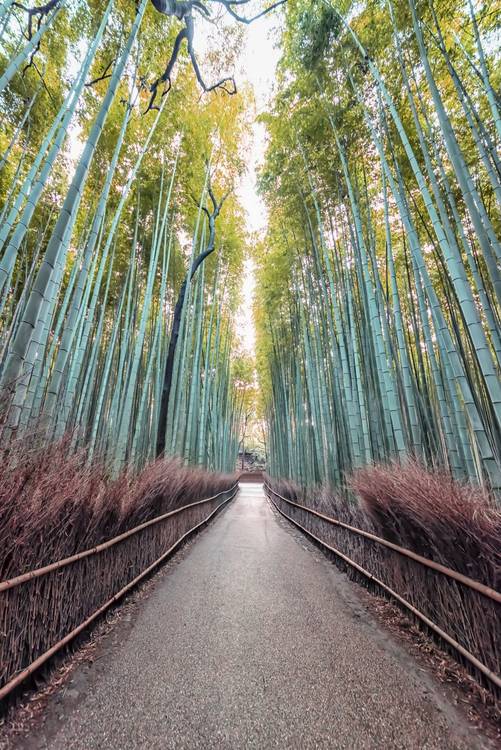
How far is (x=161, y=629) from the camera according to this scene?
59.6 inches

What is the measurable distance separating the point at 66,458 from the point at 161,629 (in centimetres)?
105

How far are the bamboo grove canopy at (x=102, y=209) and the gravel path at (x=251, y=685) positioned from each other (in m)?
1.07

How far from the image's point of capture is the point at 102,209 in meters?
2.21

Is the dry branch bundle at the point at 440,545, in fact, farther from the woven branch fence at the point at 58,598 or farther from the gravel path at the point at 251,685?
the woven branch fence at the point at 58,598

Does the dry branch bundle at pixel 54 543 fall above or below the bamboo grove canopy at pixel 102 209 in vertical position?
below

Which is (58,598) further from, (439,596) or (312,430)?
(312,430)

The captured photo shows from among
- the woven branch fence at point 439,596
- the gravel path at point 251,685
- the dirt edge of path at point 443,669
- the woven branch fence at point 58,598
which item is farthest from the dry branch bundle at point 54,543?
the woven branch fence at point 439,596

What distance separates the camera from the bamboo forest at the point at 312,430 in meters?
1.03

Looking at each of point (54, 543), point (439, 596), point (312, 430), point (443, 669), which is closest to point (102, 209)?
point (54, 543)

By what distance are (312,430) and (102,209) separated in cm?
473

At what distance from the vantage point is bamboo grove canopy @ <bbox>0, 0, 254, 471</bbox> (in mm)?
1851

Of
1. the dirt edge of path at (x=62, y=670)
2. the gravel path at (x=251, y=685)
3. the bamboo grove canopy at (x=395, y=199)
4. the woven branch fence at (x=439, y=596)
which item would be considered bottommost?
the gravel path at (x=251, y=685)

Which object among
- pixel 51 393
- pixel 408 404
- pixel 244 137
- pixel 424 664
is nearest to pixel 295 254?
pixel 244 137

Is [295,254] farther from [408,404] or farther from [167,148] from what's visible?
[408,404]
